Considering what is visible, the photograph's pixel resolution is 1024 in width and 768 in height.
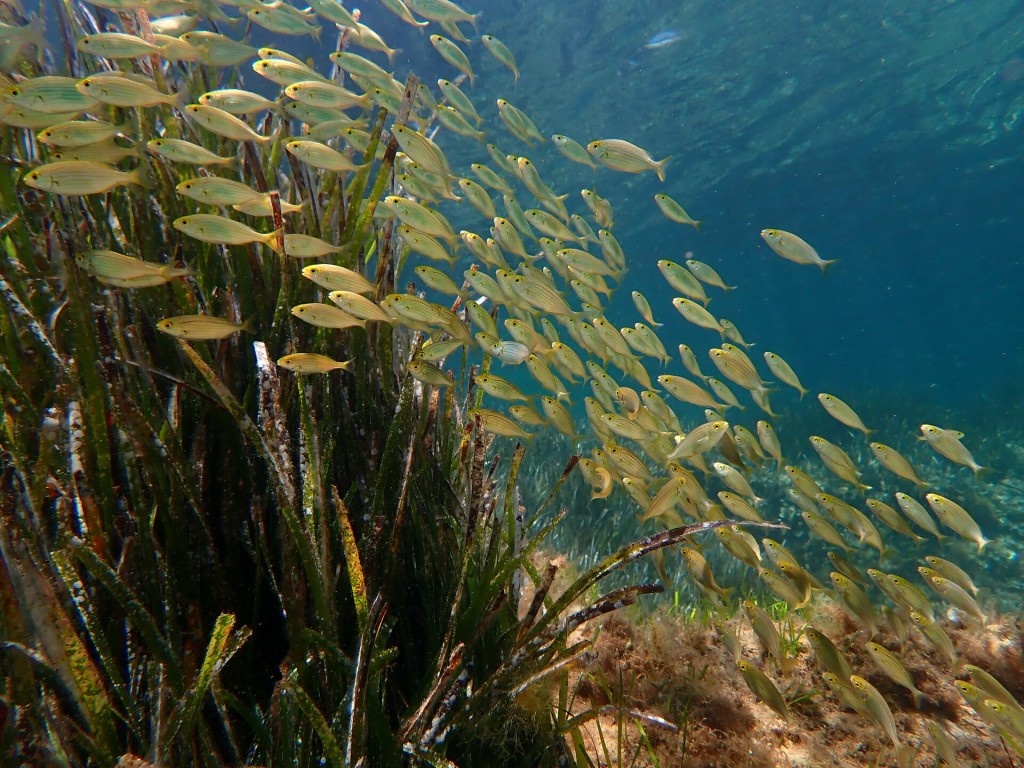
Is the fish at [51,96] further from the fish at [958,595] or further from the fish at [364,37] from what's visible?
the fish at [958,595]

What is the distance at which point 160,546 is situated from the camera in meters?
1.62

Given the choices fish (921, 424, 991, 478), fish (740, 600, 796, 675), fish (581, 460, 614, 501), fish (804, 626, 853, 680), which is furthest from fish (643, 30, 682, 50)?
fish (804, 626, 853, 680)

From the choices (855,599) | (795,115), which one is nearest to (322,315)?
(855,599)

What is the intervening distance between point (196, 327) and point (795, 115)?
29369 millimetres

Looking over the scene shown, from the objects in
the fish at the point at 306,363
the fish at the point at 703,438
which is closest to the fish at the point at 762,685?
the fish at the point at 703,438

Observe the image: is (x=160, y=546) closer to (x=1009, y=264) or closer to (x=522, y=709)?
(x=522, y=709)

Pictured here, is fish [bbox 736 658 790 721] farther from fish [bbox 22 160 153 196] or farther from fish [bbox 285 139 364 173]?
fish [bbox 22 160 153 196]

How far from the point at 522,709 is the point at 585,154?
19.3ft

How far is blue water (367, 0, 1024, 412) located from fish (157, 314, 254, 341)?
808 inches

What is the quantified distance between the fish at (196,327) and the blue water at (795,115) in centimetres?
2052

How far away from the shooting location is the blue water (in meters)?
18.8

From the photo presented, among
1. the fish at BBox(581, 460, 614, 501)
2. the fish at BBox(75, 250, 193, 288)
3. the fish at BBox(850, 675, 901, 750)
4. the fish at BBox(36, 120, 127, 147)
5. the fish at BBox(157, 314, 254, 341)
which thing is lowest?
the fish at BBox(850, 675, 901, 750)

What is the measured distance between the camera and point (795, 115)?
77.9ft

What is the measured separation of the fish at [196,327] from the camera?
Result: 181 cm
